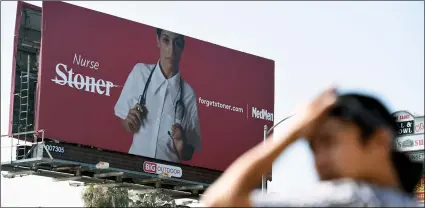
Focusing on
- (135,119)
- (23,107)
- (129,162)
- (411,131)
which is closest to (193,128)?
(135,119)

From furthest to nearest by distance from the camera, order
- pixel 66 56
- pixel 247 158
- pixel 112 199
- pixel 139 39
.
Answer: pixel 112 199, pixel 139 39, pixel 66 56, pixel 247 158

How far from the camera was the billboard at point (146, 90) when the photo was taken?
29.7 m

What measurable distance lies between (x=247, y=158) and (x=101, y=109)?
28.8 m

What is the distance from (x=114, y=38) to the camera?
31312 millimetres

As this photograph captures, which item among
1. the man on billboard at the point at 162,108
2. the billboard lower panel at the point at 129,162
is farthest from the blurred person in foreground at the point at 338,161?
the man on billboard at the point at 162,108

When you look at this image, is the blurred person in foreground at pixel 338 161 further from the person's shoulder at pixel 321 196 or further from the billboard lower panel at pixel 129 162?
the billboard lower panel at pixel 129 162

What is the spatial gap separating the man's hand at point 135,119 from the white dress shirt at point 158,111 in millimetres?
122

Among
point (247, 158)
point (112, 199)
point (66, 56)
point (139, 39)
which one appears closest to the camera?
point (247, 158)

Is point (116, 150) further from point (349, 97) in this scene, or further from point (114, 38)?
point (349, 97)

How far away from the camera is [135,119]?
31.6 meters

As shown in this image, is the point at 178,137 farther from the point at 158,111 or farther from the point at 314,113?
the point at 314,113

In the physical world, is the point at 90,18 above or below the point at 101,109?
above

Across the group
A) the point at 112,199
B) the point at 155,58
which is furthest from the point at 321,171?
the point at 112,199

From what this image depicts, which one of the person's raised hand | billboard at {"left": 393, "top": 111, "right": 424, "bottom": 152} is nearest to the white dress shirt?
the person's raised hand
